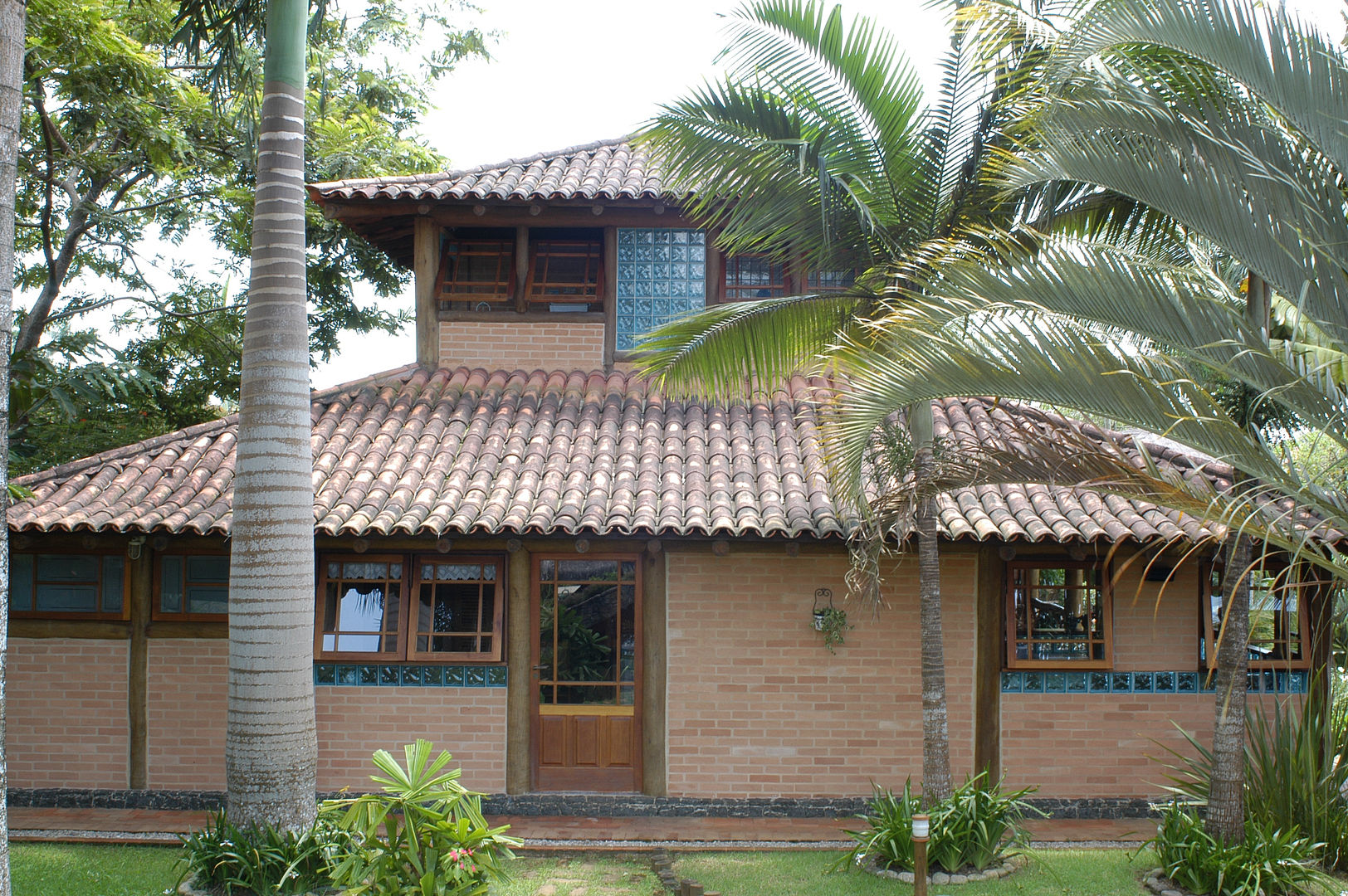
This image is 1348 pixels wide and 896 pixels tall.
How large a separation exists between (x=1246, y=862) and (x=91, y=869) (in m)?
7.85

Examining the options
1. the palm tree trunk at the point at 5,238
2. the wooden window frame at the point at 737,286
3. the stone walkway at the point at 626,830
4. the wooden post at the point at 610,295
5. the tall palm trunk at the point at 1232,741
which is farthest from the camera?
the wooden window frame at the point at 737,286

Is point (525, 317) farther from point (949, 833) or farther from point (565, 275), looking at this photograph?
point (949, 833)

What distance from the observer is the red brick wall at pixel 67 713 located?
8938 mm

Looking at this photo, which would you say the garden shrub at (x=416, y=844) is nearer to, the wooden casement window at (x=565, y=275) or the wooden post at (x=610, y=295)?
the wooden post at (x=610, y=295)

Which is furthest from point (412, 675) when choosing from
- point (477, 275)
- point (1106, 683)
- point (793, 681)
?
point (1106, 683)

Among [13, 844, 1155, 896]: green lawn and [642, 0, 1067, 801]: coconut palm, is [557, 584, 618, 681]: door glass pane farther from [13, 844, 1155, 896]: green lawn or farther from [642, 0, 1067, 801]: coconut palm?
[642, 0, 1067, 801]: coconut palm

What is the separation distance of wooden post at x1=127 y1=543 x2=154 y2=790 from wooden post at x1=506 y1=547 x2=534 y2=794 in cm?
326

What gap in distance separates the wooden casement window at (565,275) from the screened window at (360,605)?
3411 mm

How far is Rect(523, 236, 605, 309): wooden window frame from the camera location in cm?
1086

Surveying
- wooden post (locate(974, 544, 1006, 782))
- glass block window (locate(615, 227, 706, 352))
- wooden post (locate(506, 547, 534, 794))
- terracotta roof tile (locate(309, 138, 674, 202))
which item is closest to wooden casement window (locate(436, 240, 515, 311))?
terracotta roof tile (locate(309, 138, 674, 202))

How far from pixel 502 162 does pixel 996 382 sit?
8.22 meters

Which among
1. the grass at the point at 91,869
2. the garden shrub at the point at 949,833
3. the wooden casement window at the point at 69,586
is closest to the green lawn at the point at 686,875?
the grass at the point at 91,869

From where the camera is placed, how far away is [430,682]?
893 cm

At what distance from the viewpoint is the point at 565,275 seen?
1097 centimetres
